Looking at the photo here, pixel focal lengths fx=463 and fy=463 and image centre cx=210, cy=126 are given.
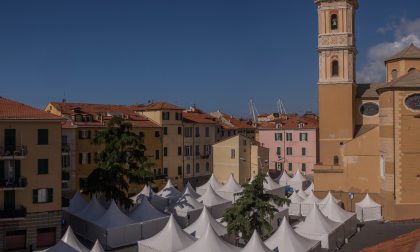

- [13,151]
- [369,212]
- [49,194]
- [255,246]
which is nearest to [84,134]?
[49,194]

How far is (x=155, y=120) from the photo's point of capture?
5234 centimetres

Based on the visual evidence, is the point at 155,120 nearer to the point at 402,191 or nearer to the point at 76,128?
the point at 76,128

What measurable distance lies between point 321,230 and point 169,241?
9334 millimetres

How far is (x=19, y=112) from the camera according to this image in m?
29.5

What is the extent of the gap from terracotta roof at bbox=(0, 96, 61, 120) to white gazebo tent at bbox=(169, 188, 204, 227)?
1080 cm

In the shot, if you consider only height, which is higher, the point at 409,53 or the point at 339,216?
the point at 409,53

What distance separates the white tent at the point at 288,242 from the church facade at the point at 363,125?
51.7 feet

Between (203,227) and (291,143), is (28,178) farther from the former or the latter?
(291,143)

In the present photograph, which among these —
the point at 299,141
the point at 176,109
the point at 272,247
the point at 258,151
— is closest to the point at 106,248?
the point at 272,247

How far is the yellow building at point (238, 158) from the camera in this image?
56750 millimetres

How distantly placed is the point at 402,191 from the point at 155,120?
89.7ft

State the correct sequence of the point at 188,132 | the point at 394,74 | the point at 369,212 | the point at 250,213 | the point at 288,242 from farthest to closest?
the point at 188,132 → the point at 394,74 → the point at 369,212 → the point at 250,213 → the point at 288,242

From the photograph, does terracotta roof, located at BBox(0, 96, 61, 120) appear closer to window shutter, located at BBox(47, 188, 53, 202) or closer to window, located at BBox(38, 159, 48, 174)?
window, located at BBox(38, 159, 48, 174)

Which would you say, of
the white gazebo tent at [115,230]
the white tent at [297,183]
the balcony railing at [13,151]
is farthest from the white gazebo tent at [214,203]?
the white tent at [297,183]
